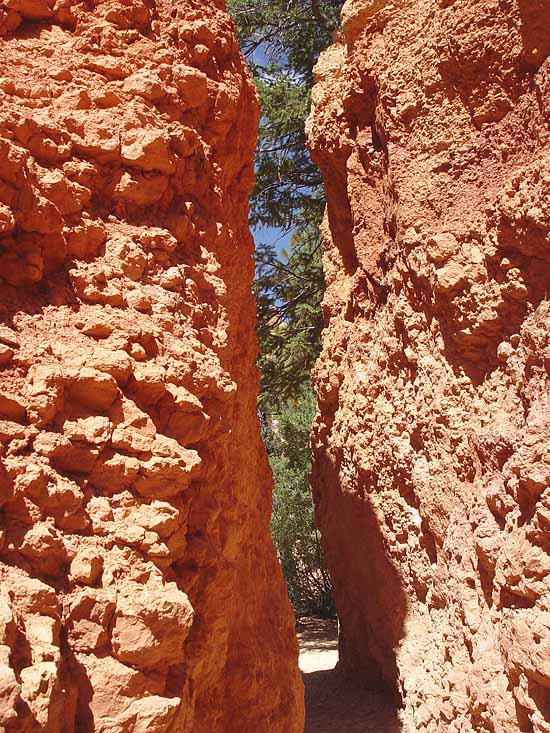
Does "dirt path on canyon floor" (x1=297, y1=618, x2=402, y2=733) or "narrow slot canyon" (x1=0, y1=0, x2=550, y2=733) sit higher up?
"narrow slot canyon" (x1=0, y1=0, x2=550, y2=733)

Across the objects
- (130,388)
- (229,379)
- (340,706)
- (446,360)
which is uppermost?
(446,360)

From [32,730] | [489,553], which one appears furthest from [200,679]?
[489,553]

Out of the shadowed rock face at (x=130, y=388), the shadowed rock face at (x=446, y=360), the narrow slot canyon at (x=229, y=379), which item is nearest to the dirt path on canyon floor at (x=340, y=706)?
the narrow slot canyon at (x=229, y=379)

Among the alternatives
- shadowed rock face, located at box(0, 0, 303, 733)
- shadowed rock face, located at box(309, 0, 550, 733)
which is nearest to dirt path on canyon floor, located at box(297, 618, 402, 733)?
shadowed rock face, located at box(309, 0, 550, 733)

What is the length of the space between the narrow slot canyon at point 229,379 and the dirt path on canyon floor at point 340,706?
0.05 m

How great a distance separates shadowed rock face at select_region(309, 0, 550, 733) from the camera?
3438 mm

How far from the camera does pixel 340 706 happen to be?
5.73 m

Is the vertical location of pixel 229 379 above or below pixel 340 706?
above

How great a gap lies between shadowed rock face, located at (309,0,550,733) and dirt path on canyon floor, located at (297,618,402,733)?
25 centimetres

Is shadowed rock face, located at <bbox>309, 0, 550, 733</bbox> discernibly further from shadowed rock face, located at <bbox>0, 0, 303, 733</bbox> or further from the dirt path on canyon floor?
shadowed rock face, located at <bbox>0, 0, 303, 733</bbox>

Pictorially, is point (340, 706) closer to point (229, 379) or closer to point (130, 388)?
point (229, 379)

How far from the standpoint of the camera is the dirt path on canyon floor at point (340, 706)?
5172 millimetres

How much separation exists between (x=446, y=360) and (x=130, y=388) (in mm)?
2437

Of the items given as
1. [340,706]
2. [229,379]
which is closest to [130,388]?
[229,379]
